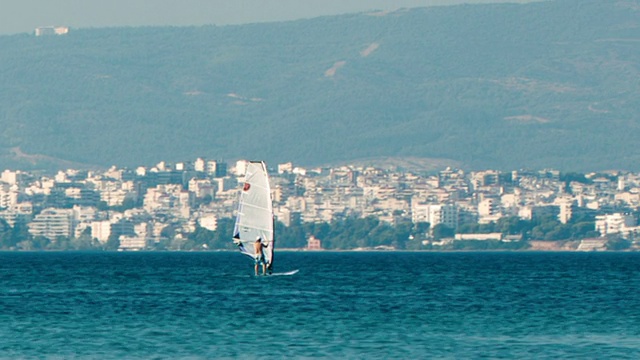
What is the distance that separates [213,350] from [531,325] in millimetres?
16598

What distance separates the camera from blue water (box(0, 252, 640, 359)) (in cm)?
5956

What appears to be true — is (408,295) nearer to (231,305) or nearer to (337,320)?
(231,305)

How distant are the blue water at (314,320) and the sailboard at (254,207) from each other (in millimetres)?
3332

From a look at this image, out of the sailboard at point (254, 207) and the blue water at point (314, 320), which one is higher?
the sailboard at point (254, 207)

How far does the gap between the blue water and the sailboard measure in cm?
333

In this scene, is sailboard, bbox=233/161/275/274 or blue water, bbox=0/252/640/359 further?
sailboard, bbox=233/161/275/274

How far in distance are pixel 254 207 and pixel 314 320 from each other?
83.3 feet

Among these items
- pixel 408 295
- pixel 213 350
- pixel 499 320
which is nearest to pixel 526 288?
pixel 408 295

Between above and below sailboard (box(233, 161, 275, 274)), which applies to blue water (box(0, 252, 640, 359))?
below

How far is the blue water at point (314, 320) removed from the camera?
59.6 meters

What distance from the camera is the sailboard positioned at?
96750 mm

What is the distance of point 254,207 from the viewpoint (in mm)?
97438

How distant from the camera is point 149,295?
94625mm

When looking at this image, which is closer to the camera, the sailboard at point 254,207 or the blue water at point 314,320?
the blue water at point 314,320
